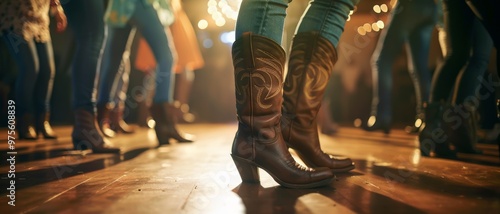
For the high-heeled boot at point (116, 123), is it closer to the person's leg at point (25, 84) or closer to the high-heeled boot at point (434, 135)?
the person's leg at point (25, 84)

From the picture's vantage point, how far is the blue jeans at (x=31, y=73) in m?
2.74

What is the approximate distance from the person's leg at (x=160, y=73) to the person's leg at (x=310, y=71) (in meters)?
1.30

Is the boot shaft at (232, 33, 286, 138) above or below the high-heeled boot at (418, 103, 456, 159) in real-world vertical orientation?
above

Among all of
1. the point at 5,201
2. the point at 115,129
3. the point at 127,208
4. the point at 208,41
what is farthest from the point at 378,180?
the point at 208,41

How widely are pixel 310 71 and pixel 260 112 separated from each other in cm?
28

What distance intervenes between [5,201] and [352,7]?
1149 mm

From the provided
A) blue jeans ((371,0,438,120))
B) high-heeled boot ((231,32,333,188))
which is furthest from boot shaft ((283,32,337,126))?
blue jeans ((371,0,438,120))

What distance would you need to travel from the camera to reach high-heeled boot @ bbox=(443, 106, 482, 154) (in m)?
1.99

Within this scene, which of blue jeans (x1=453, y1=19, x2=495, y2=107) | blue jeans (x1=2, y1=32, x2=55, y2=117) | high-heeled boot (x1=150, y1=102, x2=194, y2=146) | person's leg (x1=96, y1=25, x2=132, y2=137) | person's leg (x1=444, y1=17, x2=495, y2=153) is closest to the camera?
person's leg (x1=444, y1=17, x2=495, y2=153)

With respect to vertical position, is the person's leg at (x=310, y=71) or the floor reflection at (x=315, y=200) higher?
the person's leg at (x=310, y=71)

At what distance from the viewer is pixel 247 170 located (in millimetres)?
1238

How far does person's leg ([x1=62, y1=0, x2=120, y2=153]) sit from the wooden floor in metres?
0.24

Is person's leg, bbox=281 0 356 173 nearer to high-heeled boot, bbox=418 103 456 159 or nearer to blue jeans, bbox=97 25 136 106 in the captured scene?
high-heeled boot, bbox=418 103 456 159

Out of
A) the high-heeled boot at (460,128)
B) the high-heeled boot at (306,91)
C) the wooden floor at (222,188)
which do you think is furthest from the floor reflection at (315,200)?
the high-heeled boot at (460,128)
